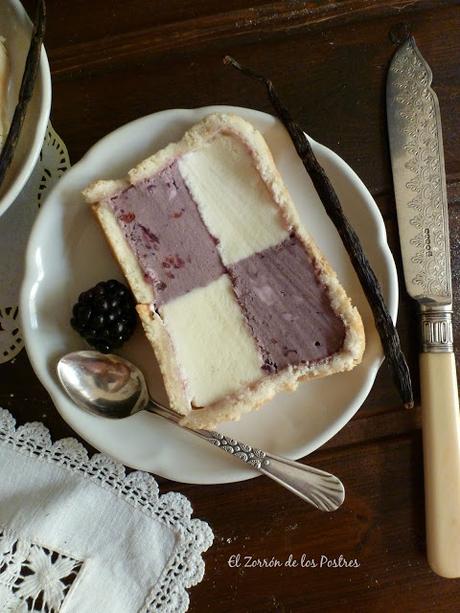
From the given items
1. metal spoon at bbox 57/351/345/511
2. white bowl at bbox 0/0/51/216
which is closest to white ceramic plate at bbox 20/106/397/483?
metal spoon at bbox 57/351/345/511

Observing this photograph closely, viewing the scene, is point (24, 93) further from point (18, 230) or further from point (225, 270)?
point (225, 270)

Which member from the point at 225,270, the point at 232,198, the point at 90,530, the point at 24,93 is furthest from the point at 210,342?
the point at 24,93

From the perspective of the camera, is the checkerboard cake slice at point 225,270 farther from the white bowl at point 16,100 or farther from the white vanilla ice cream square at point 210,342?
the white bowl at point 16,100

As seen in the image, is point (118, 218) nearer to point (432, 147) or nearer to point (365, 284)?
point (365, 284)

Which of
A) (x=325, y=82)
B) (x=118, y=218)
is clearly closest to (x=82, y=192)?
(x=118, y=218)

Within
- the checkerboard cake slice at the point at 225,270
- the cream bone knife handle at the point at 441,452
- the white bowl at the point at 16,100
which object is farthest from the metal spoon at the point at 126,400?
the white bowl at the point at 16,100
